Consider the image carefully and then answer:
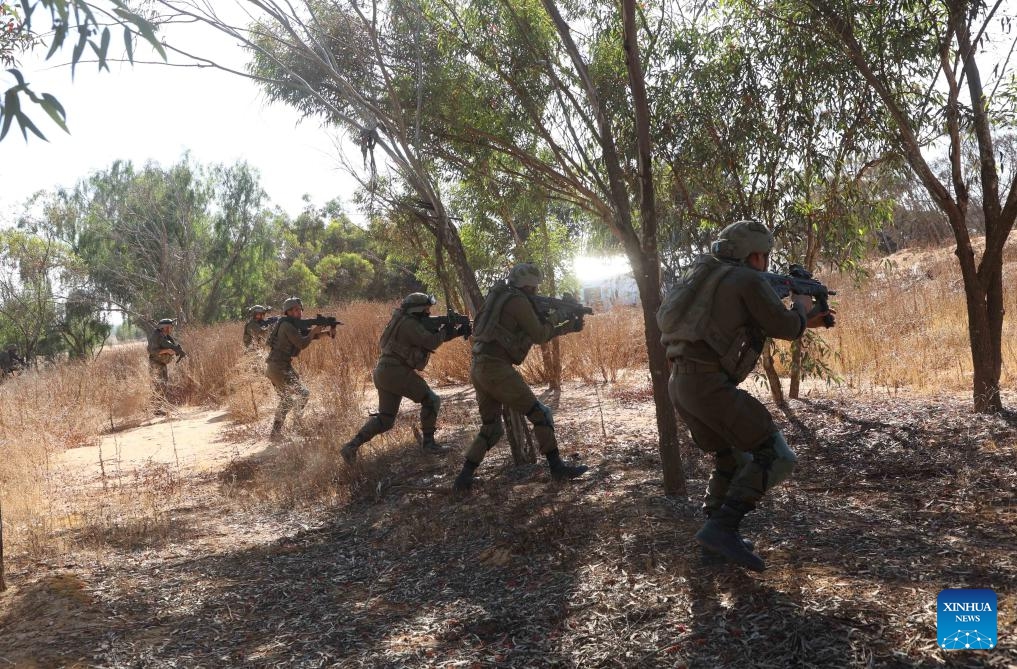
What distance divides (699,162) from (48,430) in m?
8.01

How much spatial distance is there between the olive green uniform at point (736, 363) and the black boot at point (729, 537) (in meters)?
0.05

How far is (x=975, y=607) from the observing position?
8.61 ft

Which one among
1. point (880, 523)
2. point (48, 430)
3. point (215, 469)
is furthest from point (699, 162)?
point (48, 430)

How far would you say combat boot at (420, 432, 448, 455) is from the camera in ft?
22.6

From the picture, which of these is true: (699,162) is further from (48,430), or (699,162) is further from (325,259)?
(325,259)

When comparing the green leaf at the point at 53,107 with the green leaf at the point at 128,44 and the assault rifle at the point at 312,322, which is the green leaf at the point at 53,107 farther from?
the assault rifle at the point at 312,322

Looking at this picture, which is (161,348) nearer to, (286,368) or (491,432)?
(286,368)

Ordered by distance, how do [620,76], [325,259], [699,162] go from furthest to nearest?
[325,259], [620,76], [699,162]

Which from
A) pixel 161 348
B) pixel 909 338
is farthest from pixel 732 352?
pixel 161 348

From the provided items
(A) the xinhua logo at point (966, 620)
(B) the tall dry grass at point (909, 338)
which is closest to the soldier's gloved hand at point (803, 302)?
(A) the xinhua logo at point (966, 620)

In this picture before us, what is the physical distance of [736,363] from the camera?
3.36 metres

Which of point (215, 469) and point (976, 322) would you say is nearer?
point (976, 322)

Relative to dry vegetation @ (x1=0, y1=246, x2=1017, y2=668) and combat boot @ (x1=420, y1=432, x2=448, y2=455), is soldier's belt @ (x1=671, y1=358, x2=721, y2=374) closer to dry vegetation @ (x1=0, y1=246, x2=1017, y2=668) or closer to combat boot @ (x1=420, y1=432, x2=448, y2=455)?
dry vegetation @ (x1=0, y1=246, x2=1017, y2=668)

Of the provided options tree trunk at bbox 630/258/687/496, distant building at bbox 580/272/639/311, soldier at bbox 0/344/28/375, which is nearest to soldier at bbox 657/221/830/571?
tree trunk at bbox 630/258/687/496
